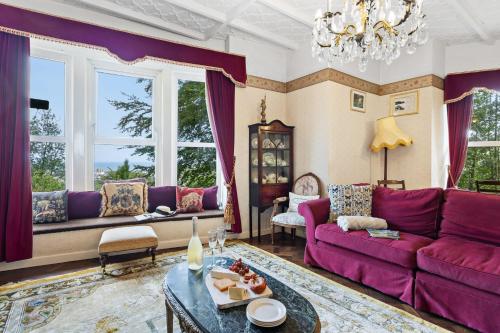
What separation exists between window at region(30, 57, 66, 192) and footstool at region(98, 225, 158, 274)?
1087 millimetres

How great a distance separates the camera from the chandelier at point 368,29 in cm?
224

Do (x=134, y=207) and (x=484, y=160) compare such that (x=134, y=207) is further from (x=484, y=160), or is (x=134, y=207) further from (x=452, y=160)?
(x=484, y=160)

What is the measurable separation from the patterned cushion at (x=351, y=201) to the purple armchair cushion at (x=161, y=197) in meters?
2.15

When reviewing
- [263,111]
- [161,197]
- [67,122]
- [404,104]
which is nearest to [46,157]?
Result: [67,122]

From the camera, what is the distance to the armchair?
377cm

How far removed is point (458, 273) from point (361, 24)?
2019mm

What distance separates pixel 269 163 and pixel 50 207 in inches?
111

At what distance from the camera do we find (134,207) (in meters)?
3.71

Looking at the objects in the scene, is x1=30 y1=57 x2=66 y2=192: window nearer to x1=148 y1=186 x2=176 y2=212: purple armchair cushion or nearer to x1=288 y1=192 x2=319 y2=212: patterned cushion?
x1=148 y1=186 x2=176 y2=212: purple armchair cushion

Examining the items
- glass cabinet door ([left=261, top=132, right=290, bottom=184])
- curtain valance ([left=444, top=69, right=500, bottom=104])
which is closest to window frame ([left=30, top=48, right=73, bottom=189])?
glass cabinet door ([left=261, top=132, right=290, bottom=184])

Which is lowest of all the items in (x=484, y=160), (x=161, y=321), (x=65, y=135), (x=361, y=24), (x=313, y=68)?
(x=161, y=321)

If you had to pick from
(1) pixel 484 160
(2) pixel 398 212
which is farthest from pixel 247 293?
(1) pixel 484 160

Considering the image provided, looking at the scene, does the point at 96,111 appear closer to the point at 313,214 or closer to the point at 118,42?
the point at 118,42

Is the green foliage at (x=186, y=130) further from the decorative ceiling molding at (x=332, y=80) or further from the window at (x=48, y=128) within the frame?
the decorative ceiling molding at (x=332, y=80)
